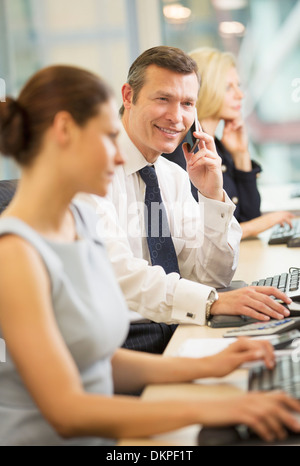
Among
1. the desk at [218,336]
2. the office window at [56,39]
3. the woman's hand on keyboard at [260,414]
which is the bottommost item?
the desk at [218,336]

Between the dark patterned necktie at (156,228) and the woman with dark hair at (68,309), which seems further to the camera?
the dark patterned necktie at (156,228)

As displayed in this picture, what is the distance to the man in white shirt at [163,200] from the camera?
185 centimetres

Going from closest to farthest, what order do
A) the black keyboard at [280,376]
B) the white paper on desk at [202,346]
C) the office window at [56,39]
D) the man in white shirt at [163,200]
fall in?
the black keyboard at [280,376]
the white paper on desk at [202,346]
the man in white shirt at [163,200]
the office window at [56,39]

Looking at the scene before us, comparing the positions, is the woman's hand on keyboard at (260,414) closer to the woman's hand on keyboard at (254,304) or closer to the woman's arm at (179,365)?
the woman's arm at (179,365)

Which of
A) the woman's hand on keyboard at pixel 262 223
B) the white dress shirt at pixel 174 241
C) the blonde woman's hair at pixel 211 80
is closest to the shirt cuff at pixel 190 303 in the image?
the white dress shirt at pixel 174 241

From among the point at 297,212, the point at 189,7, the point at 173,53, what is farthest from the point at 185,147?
the point at 189,7

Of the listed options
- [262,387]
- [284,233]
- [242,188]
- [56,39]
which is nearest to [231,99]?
[242,188]

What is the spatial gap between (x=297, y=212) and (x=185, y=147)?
195cm

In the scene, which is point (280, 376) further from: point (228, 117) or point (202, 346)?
point (228, 117)

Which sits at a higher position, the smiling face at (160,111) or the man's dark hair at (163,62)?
the man's dark hair at (163,62)

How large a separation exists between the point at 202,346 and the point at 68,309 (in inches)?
18.4

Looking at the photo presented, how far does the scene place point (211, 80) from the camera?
337cm

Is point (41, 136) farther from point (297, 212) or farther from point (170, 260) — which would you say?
point (297, 212)

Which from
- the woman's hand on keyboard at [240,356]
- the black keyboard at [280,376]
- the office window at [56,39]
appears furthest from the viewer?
the office window at [56,39]
